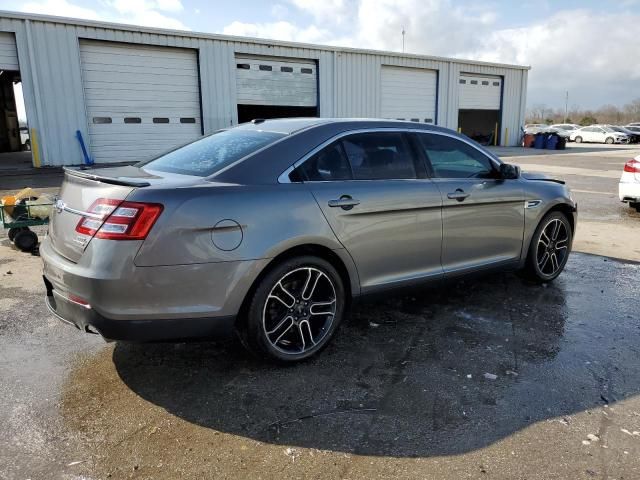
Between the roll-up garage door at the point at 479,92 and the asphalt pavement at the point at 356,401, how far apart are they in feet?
83.0

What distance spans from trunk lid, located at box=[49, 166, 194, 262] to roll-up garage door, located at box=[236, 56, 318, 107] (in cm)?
1749

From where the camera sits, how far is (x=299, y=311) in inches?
136

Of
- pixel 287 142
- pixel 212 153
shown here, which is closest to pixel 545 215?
pixel 287 142

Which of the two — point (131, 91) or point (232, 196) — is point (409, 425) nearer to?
point (232, 196)

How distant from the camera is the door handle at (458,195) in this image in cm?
415

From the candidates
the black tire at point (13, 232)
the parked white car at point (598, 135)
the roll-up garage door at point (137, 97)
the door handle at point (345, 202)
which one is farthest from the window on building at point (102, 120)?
the parked white car at point (598, 135)

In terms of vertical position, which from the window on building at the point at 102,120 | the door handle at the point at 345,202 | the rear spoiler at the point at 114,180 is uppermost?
the window on building at the point at 102,120

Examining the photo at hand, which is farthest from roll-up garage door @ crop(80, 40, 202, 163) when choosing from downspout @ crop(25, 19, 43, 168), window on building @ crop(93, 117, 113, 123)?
downspout @ crop(25, 19, 43, 168)

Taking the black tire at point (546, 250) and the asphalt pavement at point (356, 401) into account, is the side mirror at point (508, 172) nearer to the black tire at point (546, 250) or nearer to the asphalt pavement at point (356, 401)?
the black tire at point (546, 250)

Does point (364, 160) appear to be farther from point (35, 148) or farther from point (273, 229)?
point (35, 148)

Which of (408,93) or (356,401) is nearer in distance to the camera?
(356,401)

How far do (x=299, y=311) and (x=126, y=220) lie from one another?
4.10ft

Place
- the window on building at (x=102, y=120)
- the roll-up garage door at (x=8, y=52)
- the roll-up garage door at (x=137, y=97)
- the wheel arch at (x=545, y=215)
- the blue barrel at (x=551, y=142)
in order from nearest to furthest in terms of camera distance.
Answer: the wheel arch at (x=545, y=215)
the roll-up garage door at (x=8, y=52)
the roll-up garage door at (x=137, y=97)
the window on building at (x=102, y=120)
the blue barrel at (x=551, y=142)

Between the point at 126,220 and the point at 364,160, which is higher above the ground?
the point at 364,160
